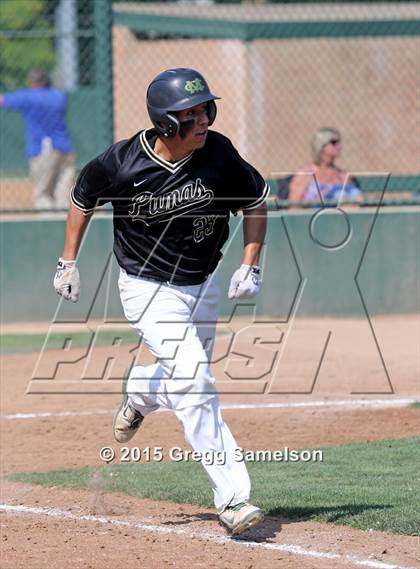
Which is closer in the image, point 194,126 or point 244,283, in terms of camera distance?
point 194,126

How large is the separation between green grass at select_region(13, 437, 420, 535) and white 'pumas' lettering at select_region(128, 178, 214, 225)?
149 cm

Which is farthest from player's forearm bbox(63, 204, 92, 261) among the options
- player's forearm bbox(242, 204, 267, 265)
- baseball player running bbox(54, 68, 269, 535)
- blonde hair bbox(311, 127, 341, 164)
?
blonde hair bbox(311, 127, 341, 164)

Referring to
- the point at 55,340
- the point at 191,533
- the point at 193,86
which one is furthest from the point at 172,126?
the point at 55,340

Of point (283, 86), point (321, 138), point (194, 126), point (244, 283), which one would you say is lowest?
point (283, 86)

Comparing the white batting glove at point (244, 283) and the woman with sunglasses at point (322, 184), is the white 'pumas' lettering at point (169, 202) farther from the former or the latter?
the woman with sunglasses at point (322, 184)

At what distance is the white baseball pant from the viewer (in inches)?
216

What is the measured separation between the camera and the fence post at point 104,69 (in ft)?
38.8

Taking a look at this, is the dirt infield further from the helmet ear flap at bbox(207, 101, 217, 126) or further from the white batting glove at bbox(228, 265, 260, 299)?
the helmet ear flap at bbox(207, 101, 217, 126)

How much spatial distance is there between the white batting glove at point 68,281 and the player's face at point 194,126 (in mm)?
910

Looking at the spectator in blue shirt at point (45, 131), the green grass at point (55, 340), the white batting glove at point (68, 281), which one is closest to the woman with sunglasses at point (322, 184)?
the green grass at point (55, 340)

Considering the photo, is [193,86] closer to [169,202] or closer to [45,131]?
[169,202]

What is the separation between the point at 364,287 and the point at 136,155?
6.43m

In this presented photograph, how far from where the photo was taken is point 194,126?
222 inches

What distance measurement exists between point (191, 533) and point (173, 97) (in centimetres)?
211
